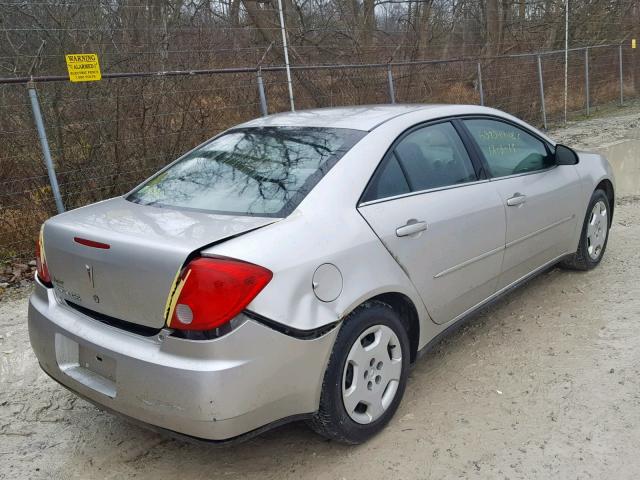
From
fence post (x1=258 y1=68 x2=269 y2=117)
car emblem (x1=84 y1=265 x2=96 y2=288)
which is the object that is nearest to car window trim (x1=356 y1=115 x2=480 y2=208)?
car emblem (x1=84 y1=265 x2=96 y2=288)

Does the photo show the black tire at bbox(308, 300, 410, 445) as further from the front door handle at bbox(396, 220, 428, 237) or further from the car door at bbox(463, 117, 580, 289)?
the car door at bbox(463, 117, 580, 289)

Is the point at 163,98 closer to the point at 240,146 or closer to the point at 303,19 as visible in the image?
the point at 240,146

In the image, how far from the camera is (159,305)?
226cm

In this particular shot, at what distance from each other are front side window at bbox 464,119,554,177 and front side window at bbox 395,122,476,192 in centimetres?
21

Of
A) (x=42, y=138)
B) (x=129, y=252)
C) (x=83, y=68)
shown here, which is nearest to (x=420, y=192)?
(x=129, y=252)

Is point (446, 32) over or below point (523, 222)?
over

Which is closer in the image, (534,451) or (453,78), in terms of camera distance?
(534,451)

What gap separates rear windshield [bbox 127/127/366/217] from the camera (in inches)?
107

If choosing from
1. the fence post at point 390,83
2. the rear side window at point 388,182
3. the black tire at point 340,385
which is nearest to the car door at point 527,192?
the rear side window at point 388,182

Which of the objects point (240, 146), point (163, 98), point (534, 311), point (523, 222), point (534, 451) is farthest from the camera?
point (163, 98)

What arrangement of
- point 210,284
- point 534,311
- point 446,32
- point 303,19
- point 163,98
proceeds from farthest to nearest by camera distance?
point 446,32 → point 303,19 → point 163,98 → point 534,311 → point 210,284

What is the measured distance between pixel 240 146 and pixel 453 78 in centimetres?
1011

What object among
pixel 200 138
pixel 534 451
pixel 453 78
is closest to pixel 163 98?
pixel 200 138

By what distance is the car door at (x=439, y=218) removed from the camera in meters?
2.85
